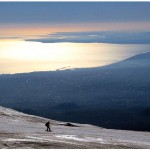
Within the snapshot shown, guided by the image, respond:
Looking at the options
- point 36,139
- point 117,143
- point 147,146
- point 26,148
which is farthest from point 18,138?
point 147,146

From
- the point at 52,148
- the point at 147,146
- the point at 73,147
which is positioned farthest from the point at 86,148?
the point at 147,146

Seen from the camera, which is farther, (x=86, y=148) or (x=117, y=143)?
(x=117, y=143)

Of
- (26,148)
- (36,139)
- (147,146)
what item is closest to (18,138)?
(36,139)

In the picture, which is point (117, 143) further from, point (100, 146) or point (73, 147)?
point (73, 147)

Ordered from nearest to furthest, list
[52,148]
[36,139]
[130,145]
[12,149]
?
1. [12,149]
2. [52,148]
3. [36,139]
4. [130,145]

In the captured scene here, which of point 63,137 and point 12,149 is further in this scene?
point 63,137

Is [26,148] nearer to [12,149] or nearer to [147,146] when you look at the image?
[12,149]

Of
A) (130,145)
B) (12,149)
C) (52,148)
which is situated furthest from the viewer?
(130,145)

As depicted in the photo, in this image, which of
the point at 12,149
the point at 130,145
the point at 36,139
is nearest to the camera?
the point at 12,149
